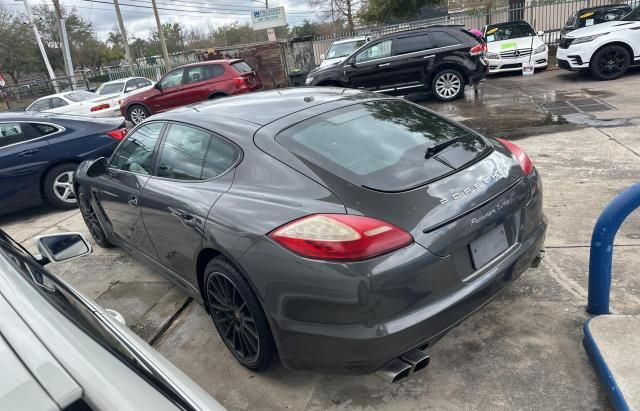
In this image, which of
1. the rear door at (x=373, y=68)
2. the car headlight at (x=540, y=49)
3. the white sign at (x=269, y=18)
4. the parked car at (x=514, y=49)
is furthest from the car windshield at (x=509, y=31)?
the white sign at (x=269, y=18)

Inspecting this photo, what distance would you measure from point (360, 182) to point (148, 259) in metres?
2.12

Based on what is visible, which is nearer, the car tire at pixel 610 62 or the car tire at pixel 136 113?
the car tire at pixel 610 62

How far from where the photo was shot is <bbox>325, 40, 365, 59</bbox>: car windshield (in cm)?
1579

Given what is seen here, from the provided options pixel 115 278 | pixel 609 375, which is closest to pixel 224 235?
pixel 609 375

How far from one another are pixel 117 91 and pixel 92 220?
1263 cm

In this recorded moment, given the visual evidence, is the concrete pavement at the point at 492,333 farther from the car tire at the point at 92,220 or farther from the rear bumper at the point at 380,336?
the rear bumper at the point at 380,336

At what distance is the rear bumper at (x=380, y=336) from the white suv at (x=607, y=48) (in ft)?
36.0

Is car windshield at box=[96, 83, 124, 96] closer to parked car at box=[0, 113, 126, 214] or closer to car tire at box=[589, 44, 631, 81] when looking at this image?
parked car at box=[0, 113, 126, 214]

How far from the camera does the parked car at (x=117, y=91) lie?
14.9 meters

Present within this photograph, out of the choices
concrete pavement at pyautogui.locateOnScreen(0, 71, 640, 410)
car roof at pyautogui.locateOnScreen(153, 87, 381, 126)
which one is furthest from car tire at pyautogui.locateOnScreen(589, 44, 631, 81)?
car roof at pyautogui.locateOnScreen(153, 87, 381, 126)

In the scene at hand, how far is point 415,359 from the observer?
2459mm

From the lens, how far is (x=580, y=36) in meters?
11.5

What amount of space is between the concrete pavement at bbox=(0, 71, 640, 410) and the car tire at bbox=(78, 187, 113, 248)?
12cm

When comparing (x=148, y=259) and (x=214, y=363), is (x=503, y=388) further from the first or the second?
(x=148, y=259)
